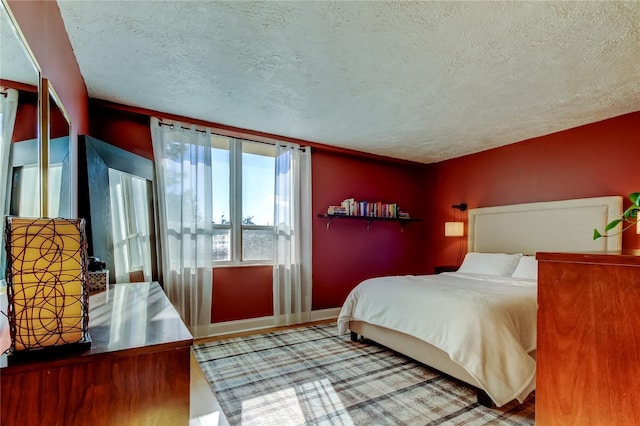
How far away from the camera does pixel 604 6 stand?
166 centimetres

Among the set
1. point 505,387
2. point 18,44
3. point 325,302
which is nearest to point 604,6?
point 505,387

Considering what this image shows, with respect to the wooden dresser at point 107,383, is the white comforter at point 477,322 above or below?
below

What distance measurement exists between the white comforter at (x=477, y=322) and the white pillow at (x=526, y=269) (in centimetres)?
44

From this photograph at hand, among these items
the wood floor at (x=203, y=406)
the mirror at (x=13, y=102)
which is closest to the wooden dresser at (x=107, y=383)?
the mirror at (x=13, y=102)

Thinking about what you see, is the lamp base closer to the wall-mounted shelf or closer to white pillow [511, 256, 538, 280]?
the wall-mounted shelf

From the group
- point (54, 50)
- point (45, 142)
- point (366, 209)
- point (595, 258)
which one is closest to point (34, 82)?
point (45, 142)

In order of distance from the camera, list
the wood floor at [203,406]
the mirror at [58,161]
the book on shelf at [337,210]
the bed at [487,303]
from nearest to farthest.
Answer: the mirror at [58,161] < the wood floor at [203,406] < the bed at [487,303] < the book on shelf at [337,210]

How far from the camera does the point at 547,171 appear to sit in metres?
3.80

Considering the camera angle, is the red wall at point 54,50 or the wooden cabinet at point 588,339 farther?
the red wall at point 54,50

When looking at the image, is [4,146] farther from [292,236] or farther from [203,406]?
[292,236]

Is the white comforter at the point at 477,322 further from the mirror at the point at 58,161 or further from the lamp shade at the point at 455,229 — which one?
the mirror at the point at 58,161

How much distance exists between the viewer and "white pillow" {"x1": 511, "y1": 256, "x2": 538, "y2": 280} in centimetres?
333

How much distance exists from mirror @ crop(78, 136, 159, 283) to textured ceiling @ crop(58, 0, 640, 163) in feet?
2.06

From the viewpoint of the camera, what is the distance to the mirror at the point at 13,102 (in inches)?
34.7
